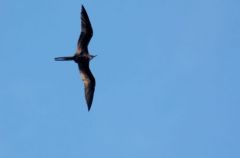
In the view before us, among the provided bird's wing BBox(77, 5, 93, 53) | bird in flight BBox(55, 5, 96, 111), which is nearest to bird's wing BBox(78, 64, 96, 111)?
bird in flight BBox(55, 5, 96, 111)

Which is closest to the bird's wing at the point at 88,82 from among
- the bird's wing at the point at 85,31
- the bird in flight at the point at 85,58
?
the bird in flight at the point at 85,58

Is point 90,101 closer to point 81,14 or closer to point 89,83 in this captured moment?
point 89,83

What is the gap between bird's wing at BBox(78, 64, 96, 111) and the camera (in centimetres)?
6419

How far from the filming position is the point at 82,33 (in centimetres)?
6219

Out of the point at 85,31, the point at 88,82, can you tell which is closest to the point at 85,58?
the point at 85,31

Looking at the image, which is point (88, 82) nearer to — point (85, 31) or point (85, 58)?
point (85, 58)

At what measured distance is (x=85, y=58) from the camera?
2489 inches

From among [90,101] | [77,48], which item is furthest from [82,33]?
[90,101]

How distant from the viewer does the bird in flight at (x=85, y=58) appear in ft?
204

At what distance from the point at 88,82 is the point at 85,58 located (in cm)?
224

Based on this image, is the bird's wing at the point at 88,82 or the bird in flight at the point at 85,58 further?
the bird's wing at the point at 88,82

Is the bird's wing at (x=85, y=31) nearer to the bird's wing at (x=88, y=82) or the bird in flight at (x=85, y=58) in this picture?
the bird in flight at (x=85, y=58)

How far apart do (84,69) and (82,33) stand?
10.3 ft

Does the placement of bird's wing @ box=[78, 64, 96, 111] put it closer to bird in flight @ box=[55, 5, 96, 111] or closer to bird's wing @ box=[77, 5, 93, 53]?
bird in flight @ box=[55, 5, 96, 111]
